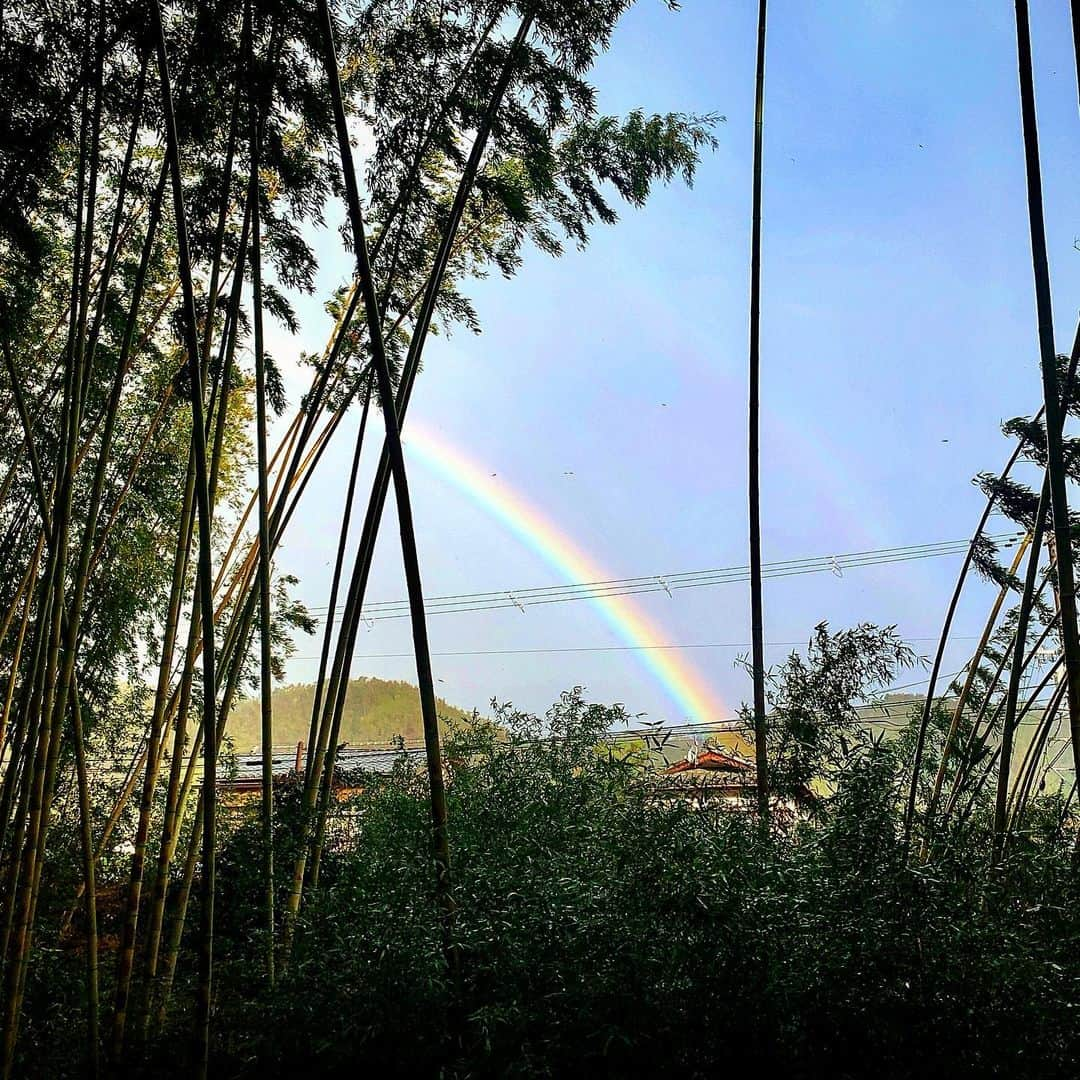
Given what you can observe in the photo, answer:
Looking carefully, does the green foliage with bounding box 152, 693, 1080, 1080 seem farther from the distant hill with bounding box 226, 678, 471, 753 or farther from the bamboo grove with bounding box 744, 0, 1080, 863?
the distant hill with bounding box 226, 678, 471, 753

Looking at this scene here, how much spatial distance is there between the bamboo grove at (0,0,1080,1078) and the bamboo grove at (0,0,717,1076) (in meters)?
0.01

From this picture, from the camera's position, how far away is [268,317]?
364cm

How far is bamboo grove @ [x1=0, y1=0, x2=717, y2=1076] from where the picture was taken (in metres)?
2.63

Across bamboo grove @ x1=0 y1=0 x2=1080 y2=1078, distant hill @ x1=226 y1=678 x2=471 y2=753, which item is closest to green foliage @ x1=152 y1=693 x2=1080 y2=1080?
bamboo grove @ x1=0 y1=0 x2=1080 y2=1078

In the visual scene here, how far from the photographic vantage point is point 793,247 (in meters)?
3.63

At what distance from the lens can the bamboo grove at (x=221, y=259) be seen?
2.63 metres

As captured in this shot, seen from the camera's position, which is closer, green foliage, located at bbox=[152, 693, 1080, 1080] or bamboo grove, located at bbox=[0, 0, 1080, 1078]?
green foliage, located at bbox=[152, 693, 1080, 1080]

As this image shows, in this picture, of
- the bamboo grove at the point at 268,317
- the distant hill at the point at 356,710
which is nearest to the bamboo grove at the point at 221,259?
the bamboo grove at the point at 268,317

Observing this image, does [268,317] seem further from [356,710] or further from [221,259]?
[356,710]

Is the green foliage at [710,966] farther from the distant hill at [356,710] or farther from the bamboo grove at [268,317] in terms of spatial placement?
the distant hill at [356,710]

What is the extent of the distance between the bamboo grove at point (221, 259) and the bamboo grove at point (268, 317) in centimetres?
1

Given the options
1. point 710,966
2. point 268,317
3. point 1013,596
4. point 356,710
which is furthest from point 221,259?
point 356,710

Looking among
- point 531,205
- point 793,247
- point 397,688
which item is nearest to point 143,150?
point 531,205

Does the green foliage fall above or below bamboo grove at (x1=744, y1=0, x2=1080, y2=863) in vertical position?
below
